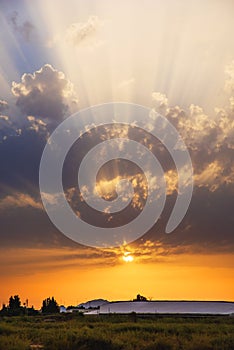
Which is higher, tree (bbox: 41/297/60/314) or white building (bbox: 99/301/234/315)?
tree (bbox: 41/297/60/314)

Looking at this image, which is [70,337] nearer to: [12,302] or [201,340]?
[201,340]

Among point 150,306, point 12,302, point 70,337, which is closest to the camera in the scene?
point 70,337

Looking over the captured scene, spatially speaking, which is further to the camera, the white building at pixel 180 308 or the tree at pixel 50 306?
the tree at pixel 50 306

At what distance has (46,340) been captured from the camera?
3409 cm

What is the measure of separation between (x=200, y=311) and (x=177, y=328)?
158ft

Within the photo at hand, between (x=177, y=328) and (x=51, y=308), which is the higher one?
(x=51, y=308)

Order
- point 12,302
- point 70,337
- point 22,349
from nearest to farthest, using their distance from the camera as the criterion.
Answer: point 22,349
point 70,337
point 12,302

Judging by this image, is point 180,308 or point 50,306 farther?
point 50,306

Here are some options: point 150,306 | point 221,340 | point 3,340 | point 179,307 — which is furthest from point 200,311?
point 3,340

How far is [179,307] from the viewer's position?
9594cm

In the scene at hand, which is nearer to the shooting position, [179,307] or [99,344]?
[99,344]

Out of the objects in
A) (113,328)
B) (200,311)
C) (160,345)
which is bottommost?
(160,345)

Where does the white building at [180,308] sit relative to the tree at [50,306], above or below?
below

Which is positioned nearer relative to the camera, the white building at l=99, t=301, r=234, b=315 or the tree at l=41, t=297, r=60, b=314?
the white building at l=99, t=301, r=234, b=315
